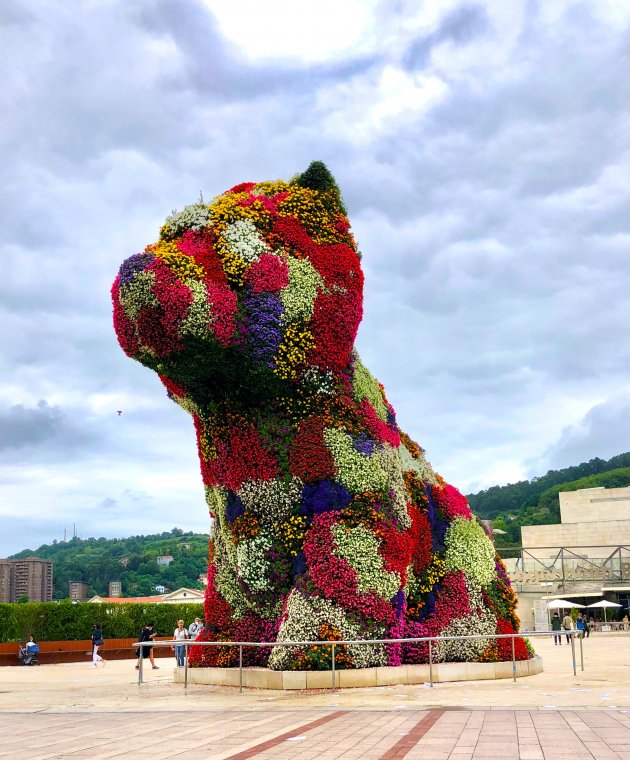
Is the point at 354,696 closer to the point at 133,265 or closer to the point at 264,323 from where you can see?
the point at 264,323

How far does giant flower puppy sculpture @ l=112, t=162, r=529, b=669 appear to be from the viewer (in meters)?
14.2

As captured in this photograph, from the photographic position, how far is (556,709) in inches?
424

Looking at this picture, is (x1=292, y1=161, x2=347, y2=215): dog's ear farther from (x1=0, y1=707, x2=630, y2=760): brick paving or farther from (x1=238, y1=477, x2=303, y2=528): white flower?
(x1=0, y1=707, x2=630, y2=760): brick paving

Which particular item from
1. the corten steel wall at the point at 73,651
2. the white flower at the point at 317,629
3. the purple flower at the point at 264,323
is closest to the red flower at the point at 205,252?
the purple flower at the point at 264,323

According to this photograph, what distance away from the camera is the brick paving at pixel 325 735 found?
7715 mm

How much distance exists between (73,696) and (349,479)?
6.00 metres

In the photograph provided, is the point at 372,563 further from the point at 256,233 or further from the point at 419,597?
the point at 256,233

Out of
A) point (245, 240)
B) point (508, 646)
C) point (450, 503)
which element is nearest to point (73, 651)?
point (450, 503)

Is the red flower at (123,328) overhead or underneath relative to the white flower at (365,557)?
overhead

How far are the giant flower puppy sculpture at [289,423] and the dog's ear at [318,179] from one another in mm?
25

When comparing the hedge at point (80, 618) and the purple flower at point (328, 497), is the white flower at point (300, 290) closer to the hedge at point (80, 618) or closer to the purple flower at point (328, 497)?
the purple flower at point (328, 497)

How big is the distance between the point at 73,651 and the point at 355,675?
883 inches

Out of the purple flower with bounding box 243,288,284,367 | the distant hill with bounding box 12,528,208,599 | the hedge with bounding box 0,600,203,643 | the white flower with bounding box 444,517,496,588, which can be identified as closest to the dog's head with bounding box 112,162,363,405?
the purple flower with bounding box 243,288,284,367

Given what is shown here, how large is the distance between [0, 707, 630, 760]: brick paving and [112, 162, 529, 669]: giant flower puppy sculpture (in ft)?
10.8
